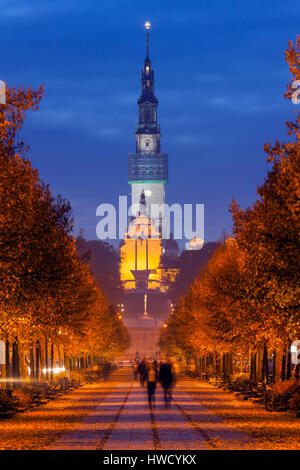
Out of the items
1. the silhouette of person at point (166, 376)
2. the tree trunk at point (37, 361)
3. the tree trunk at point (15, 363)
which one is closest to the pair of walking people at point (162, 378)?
the silhouette of person at point (166, 376)

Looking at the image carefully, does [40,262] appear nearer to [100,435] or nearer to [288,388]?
[100,435]

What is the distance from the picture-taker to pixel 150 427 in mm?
37562

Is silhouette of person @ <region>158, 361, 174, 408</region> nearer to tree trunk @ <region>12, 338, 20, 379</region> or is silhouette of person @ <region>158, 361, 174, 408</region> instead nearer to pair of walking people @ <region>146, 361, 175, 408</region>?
pair of walking people @ <region>146, 361, 175, 408</region>

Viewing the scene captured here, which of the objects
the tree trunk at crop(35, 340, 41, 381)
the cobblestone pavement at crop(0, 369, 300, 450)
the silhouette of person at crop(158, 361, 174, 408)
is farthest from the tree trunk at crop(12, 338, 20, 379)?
the silhouette of person at crop(158, 361, 174, 408)

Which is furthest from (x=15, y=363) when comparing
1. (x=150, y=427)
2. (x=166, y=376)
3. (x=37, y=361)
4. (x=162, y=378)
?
(x=150, y=427)

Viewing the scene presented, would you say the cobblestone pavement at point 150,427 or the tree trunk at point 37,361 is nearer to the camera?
the cobblestone pavement at point 150,427

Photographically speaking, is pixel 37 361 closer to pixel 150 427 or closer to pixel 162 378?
pixel 162 378

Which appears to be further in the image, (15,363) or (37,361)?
(37,361)

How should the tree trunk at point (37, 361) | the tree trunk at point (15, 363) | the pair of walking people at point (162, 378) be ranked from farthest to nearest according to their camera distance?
the tree trunk at point (37, 361) → the tree trunk at point (15, 363) → the pair of walking people at point (162, 378)

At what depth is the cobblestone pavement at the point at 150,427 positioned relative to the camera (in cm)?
3053

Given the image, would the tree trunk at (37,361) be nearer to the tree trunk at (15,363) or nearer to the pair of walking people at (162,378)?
the tree trunk at (15,363)

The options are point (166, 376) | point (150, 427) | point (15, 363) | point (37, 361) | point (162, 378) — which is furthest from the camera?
point (37, 361)
